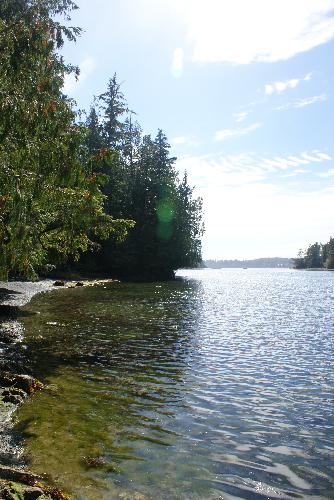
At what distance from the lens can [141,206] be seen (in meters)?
82.5

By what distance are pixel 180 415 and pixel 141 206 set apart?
7304 cm

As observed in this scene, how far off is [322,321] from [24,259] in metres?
24.0

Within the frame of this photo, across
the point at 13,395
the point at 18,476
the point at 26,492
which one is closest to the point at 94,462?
the point at 18,476

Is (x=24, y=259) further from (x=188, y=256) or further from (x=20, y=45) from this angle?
(x=188, y=256)

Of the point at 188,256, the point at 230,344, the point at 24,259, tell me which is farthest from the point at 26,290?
the point at 188,256

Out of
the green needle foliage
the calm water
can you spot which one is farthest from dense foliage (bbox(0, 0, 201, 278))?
the calm water

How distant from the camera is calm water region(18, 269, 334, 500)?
755cm

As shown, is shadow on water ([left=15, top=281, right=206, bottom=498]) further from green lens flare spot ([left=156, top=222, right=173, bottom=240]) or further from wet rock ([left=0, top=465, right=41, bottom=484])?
green lens flare spot ([left=156, top=222, right=173, bottom=240])

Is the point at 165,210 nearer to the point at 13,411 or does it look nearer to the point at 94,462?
the point at 13,411

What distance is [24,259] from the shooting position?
1308cm

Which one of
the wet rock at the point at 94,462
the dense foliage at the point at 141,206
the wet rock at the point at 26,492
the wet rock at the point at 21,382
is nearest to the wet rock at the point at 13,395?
the wet rock at the point at 21,382

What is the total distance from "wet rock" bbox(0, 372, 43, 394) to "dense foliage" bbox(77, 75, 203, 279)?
6461 cm

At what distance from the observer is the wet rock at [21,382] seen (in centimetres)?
1185

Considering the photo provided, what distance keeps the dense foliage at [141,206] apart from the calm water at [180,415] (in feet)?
188
